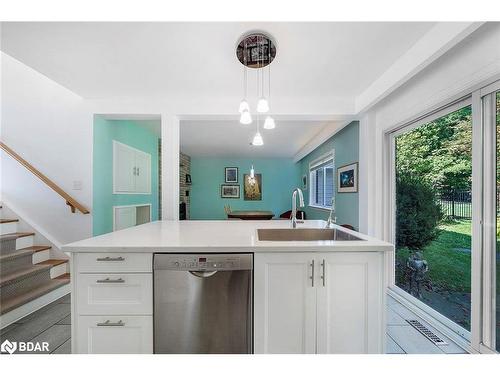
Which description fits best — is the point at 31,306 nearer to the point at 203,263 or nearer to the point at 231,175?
the point at 203,263

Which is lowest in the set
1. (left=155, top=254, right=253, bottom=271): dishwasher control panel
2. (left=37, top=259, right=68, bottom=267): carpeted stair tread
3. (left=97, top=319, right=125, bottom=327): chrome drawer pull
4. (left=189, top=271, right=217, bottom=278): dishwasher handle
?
(left=37, top=259, right=68, bottom=267): carpeted stair tread

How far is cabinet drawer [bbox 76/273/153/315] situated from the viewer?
4.33 ft

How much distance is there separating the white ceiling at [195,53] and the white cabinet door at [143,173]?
154 centimetres

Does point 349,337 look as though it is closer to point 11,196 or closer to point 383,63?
point 383,63

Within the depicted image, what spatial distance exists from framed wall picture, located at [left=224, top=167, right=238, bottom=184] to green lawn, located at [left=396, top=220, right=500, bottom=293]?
233 inches

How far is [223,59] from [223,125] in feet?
7.59

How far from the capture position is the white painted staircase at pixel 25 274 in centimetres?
220

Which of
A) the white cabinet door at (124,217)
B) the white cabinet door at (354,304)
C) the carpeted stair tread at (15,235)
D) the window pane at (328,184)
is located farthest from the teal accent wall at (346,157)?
the carpeted stair tread at (15,235)

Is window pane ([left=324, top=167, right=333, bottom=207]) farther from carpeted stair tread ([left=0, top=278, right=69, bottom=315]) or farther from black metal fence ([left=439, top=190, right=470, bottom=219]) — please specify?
carpeted stair tread ([left=0, top=278, right=69, bottom=315])

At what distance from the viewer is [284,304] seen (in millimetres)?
1348

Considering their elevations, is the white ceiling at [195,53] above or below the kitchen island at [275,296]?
above

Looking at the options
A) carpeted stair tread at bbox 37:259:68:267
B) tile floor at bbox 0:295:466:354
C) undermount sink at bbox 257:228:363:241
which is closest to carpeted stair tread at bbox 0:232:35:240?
carpeted stair tread at bbox 37:259:68:267

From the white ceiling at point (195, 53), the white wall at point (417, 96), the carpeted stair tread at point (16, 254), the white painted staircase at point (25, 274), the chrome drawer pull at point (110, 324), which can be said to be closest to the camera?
the chrome drawer pull at point (110, 324)

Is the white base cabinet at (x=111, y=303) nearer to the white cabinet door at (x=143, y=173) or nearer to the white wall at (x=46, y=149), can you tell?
the white wall at (x=46, y=149)
